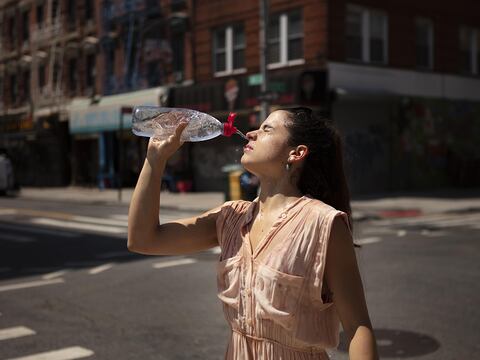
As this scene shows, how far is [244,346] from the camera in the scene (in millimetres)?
2369

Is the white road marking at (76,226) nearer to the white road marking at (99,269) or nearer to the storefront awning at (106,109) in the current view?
the white road marking at (99,269)

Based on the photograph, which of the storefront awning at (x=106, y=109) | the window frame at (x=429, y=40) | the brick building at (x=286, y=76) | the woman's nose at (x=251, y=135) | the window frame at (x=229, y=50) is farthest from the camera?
the storefront awning at (x=106, y=109)

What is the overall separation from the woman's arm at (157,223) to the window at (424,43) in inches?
963

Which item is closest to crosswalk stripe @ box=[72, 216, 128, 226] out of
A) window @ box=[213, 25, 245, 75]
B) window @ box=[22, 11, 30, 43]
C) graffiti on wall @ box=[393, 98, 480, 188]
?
window @ box=[213, 25, 245, 75]

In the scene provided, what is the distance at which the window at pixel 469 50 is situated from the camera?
2738 cm

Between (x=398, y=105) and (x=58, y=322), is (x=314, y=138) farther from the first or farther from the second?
(x=398, y=105)

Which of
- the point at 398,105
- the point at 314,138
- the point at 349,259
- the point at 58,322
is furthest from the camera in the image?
the point at 398,105

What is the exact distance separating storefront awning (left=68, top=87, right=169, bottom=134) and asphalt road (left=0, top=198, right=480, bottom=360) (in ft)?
50.9

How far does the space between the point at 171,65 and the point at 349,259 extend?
2661 cm

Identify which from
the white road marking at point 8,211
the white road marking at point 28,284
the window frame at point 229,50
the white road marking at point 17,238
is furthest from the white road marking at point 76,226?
the window frame at point 229,50

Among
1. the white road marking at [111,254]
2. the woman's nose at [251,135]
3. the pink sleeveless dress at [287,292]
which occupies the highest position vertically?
the woman's nose at [251,135]

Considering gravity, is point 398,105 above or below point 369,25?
below

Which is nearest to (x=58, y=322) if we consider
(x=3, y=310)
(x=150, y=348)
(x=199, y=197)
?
(x=3, y=310)

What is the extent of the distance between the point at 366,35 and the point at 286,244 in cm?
2262
